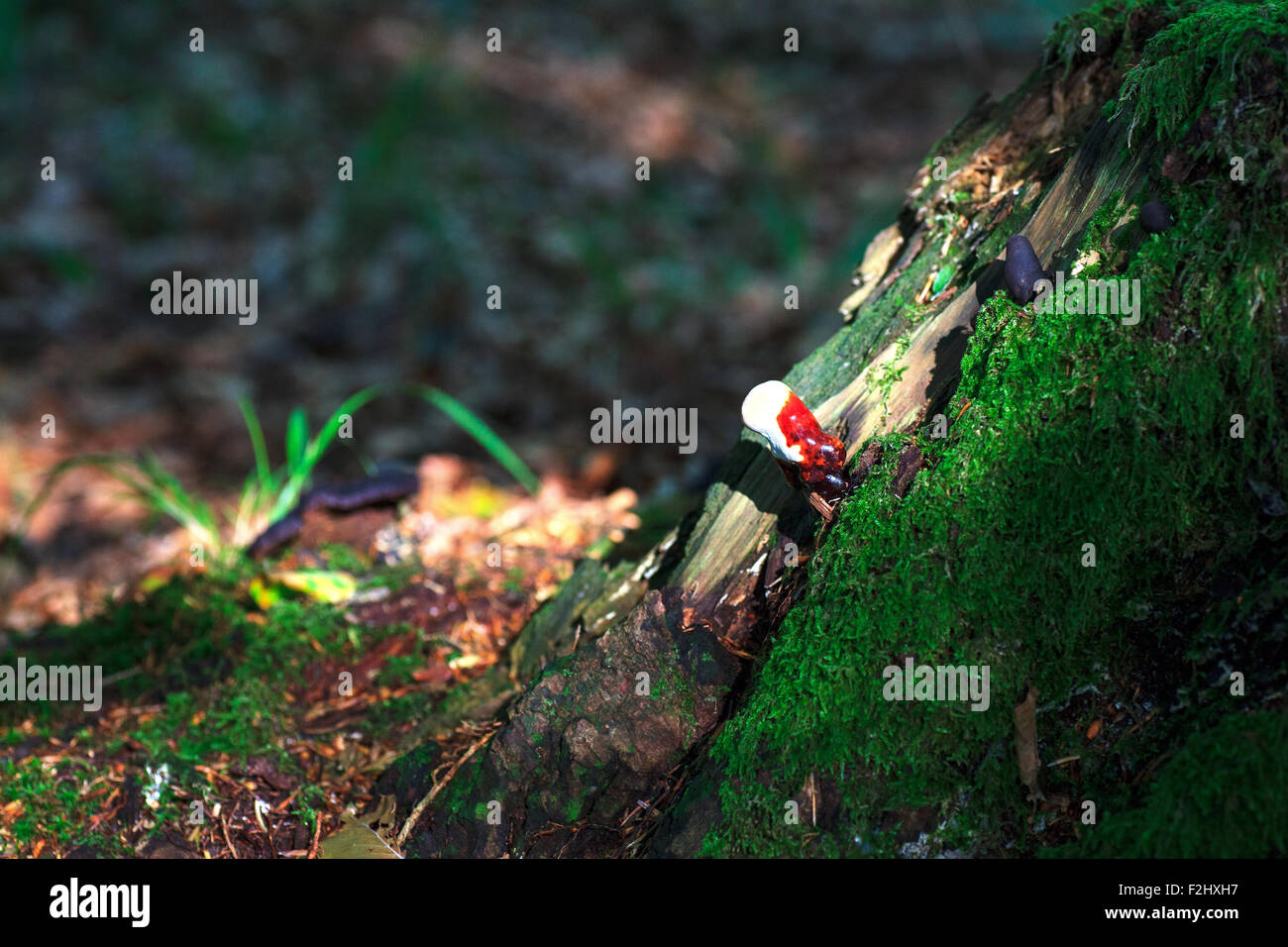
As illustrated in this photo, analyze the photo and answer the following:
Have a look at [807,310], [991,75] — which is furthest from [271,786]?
[991,75]

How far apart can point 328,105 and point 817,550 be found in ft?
27.9

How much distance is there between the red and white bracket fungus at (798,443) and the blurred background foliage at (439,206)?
3422 mm

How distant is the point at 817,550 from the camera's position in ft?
7.10

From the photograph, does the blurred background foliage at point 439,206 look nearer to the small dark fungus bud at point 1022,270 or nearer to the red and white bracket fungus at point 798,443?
the red and white bracket fungus at point 798,443

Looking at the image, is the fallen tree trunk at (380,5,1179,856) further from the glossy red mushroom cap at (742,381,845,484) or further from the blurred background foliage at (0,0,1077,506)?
the blurred background foliage at (0,0,1077,506)

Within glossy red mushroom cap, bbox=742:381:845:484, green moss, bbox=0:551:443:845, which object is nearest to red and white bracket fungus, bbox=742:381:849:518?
glossy red mushroom cap, bbox=742:381:845:484

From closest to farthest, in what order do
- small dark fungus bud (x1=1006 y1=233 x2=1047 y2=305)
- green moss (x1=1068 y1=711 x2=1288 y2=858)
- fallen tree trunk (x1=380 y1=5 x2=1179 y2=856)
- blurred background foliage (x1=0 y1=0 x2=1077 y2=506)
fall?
1. green moss (x1=1068 y1=711 x2=1288 y2=858)
2. small dark fungus bud (x1=1006 y1=233 x2=1047 y2=305)
3. fallen tree trunk (x1=380 y1=5 x2=1179 y2=856)
4. blurred background foliage (x1=0 y1=0 x2=1077 y2=506)

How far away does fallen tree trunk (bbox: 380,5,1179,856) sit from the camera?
219cm

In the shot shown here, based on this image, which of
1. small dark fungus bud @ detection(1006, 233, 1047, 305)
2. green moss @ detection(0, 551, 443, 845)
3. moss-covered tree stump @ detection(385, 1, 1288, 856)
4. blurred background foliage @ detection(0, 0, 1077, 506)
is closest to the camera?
moss-covered tree stump @ detection(385, 1, 1288, 856)

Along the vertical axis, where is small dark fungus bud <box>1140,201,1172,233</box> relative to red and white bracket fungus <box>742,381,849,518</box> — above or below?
above

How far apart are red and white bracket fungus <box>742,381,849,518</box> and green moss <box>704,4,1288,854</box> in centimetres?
19

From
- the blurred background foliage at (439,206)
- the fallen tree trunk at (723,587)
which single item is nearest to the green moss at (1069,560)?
the fallen tree trunk at (723,587)

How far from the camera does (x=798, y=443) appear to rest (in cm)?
217
